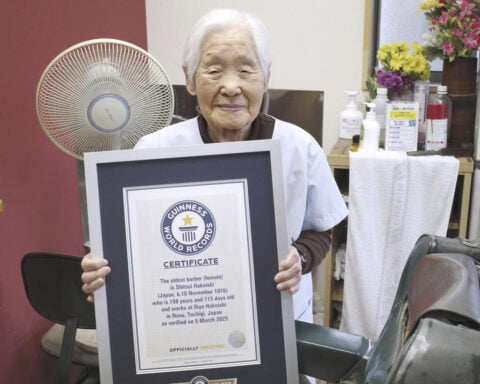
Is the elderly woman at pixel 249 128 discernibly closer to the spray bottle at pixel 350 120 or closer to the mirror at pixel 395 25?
the spray bottle at pixel 350 120

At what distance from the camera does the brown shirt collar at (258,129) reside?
1.26m

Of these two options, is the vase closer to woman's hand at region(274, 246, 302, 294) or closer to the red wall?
woman's hand at region(274, 246, 302, 294)

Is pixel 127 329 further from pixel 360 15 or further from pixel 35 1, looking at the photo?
pixel 360 15

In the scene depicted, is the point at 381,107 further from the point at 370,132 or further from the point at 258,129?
the point at 258,129

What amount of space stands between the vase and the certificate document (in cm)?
147

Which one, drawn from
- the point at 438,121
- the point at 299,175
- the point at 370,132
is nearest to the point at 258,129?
the point at 299,175

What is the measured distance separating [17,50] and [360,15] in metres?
1.54

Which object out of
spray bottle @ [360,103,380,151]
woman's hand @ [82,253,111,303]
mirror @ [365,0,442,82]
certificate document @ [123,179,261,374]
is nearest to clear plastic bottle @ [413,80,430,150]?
spray bottle @ [360,103,380,151]

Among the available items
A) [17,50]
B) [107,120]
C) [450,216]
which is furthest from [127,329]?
[450,216]

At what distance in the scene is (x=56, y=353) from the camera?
1635 mm

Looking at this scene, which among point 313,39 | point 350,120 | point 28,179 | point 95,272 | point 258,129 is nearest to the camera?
point 95,272

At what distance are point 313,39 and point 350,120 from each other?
0.46 metres

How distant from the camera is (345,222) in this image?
2348 millimetres

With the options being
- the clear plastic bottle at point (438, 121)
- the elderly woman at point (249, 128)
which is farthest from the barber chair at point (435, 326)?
the clear plastic bottle at point (438, 121)
